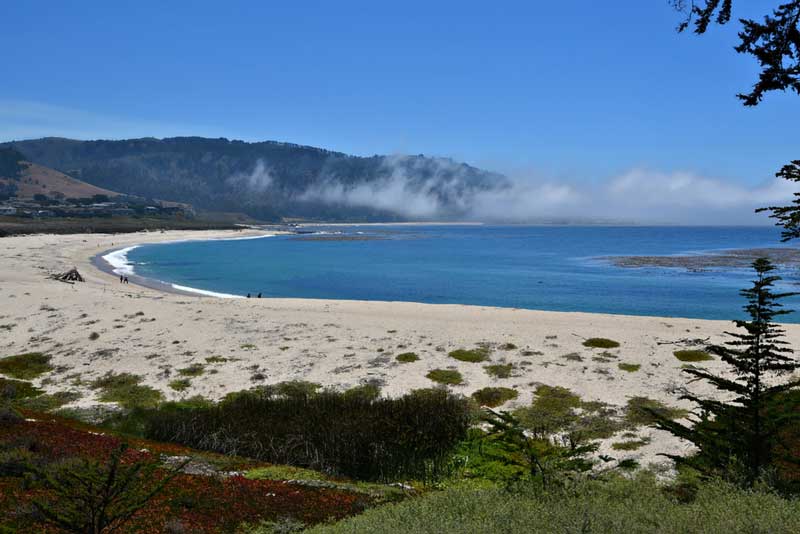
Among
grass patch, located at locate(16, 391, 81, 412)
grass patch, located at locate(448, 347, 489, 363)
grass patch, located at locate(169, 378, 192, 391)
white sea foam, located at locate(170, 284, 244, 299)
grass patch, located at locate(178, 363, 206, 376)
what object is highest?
grass patch, located at locate(448, 347, 489, 363)

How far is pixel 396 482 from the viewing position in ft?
50.3

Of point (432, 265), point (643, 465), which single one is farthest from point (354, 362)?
point (432, 265)

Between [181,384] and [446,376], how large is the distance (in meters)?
12.3

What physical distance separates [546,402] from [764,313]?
40.4ft

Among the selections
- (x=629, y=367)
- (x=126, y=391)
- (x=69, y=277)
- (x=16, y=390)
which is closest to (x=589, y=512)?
(x=629, y=367)

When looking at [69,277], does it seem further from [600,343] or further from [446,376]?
[600,343]

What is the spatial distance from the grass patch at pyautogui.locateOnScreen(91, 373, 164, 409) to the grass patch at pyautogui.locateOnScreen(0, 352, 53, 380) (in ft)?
12.0

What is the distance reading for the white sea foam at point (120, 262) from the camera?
76750 millimetres

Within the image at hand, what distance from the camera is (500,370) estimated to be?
2662 centimetres

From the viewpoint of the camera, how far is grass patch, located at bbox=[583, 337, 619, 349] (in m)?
29.9

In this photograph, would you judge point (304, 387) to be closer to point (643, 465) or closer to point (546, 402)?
point (546, 402)

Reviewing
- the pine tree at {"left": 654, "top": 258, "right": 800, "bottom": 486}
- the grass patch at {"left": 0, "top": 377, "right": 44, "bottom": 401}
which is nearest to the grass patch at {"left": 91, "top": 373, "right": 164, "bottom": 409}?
the grass patch at {"left": 0, "top": 377, "right": 44, "bottom": 401}

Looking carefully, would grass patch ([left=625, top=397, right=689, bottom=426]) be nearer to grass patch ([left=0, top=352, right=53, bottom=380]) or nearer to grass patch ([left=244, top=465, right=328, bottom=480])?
grass patch ([left=244, top=465, right=328, bottom=480])

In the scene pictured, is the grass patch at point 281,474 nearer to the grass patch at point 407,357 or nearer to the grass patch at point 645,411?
the grass patch at point 645,411
